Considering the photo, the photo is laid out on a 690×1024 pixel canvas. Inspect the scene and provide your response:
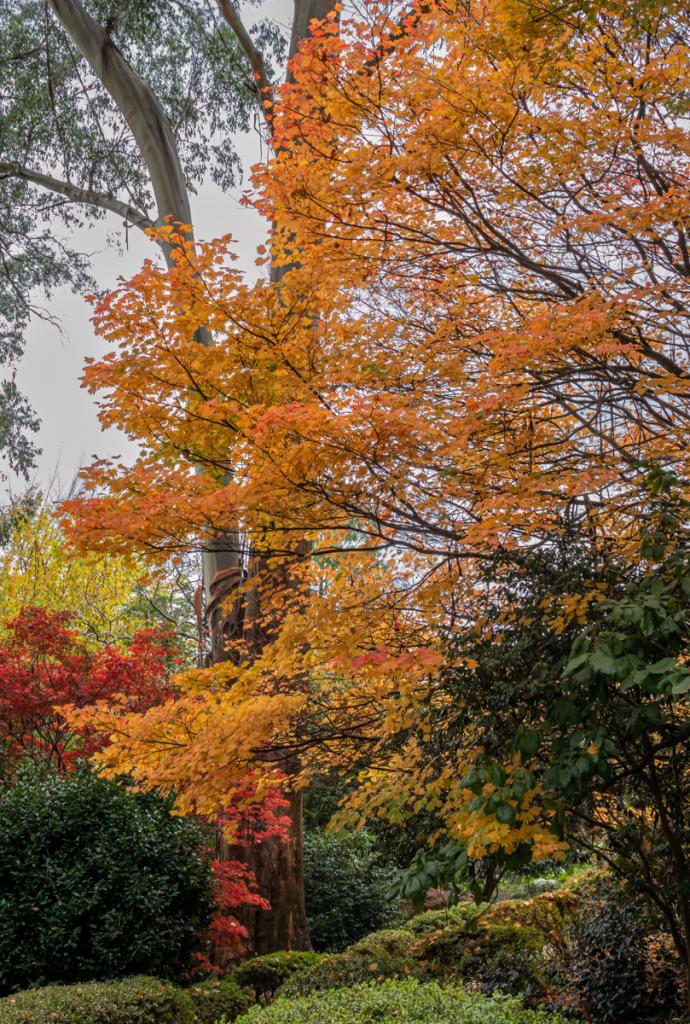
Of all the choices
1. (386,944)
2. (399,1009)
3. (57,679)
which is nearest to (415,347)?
(399,1009)

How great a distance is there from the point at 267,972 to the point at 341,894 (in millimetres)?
3114

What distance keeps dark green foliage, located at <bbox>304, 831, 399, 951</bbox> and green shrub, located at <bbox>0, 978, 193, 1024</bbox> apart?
13.7 feet

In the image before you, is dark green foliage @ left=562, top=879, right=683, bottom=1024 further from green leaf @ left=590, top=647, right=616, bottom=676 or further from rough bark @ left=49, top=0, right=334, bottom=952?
green leaf @ left=590, top=647, right=616, bottom=676

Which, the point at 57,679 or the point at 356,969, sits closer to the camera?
the point at 356,969

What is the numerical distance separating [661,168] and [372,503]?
2.36 meters

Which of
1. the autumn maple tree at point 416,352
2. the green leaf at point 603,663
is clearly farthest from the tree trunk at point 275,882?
the green leaf at point 603,663

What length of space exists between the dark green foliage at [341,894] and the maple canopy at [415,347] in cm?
559

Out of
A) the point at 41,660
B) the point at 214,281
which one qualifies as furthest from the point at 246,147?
the point at 214,281

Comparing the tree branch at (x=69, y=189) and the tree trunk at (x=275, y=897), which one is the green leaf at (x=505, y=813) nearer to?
the tree trunk at (x=275, y=897)

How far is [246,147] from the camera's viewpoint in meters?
14.0

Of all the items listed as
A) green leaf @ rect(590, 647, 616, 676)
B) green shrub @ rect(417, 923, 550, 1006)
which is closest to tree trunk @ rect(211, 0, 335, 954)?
green shrub @ rect(417, 923, 550, 1006)

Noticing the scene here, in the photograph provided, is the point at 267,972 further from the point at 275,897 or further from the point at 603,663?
the point at 603,663

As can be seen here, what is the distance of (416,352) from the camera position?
4.81 meters

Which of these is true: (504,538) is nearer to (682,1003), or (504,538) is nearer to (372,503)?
(372,503)
